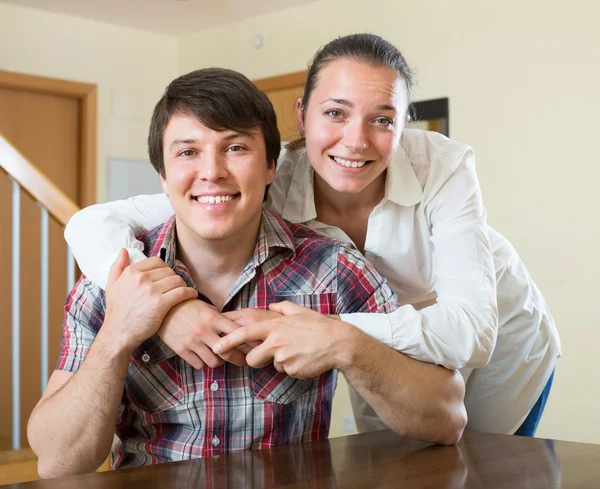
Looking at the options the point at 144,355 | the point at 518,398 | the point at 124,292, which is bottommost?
the point at 518,398

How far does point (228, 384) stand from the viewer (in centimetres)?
158

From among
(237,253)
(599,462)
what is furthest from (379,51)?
(599,462)

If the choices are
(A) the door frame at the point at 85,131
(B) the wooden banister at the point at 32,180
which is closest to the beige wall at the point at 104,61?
(A) the door frame at the point at 85,131

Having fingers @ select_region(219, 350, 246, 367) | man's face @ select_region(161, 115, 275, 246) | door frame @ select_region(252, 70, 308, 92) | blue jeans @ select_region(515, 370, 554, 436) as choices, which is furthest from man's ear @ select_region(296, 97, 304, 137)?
door frame @ select_region(252, 70, 308, 92)

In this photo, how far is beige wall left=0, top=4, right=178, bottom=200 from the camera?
5.17 m

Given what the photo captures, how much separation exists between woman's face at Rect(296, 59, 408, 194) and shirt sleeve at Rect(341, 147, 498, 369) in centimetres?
16

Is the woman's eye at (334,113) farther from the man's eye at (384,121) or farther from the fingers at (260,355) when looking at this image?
the fingers at (260,355)

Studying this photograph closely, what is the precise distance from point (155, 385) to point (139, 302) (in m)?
0.23

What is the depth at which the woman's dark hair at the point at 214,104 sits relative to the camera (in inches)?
63.6

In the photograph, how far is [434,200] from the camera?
181 centimetres

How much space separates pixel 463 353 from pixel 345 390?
355 cm

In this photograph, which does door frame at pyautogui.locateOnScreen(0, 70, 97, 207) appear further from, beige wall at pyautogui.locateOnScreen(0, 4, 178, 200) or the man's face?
the man's face

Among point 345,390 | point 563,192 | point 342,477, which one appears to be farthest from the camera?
point 345,390

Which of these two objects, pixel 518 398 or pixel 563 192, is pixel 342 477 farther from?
pixel 563 192
